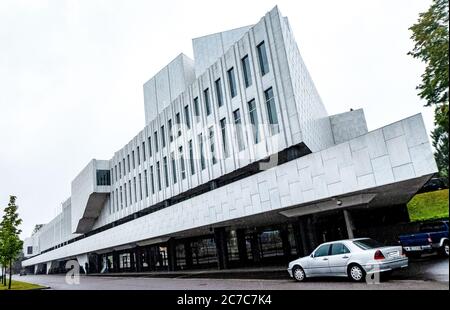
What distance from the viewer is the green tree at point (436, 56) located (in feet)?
33.2

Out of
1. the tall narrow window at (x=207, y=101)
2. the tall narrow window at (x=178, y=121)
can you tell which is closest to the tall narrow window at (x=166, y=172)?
the tall narrow window at (x=178, y=121)

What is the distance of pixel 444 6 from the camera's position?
1133cm

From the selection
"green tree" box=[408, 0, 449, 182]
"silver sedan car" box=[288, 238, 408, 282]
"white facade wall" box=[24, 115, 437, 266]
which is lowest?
"silver sedan car" box=[288, 238, 408, 282]

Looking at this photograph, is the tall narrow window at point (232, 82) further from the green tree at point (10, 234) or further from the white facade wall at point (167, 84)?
the green tree at point (10, 234)

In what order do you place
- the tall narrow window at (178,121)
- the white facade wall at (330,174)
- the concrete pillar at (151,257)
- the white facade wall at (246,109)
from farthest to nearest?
1. the concrete pillar at (151,257)
2. the tall narrow window at (178,121)
3. the white facade wall at (246,109)
4. the white facade wall at (330,174)

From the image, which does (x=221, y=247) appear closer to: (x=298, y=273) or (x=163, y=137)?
(x=298, y=273)

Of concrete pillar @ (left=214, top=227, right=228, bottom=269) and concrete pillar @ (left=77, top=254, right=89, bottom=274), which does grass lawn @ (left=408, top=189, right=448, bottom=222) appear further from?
concrete pillar @ (left=77, top=254, right=89, bottom=274)

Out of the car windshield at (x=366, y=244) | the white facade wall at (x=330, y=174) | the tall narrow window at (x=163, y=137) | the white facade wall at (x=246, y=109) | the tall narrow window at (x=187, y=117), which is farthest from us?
the tall narrow window at (x=163, y=137)

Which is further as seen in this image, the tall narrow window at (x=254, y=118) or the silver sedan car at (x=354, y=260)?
the tall narrow window at (x=254, y=118)

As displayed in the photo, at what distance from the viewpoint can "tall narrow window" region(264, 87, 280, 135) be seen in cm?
2109

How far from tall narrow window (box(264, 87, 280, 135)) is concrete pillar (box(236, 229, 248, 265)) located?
11199 mm

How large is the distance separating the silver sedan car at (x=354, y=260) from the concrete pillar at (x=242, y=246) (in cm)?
1506

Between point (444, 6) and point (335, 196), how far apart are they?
8.37 m

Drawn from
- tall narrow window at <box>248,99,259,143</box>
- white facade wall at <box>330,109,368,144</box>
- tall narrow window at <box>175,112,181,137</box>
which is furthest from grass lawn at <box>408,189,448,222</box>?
tall narrow window at <box>175,112,181,137</box>
